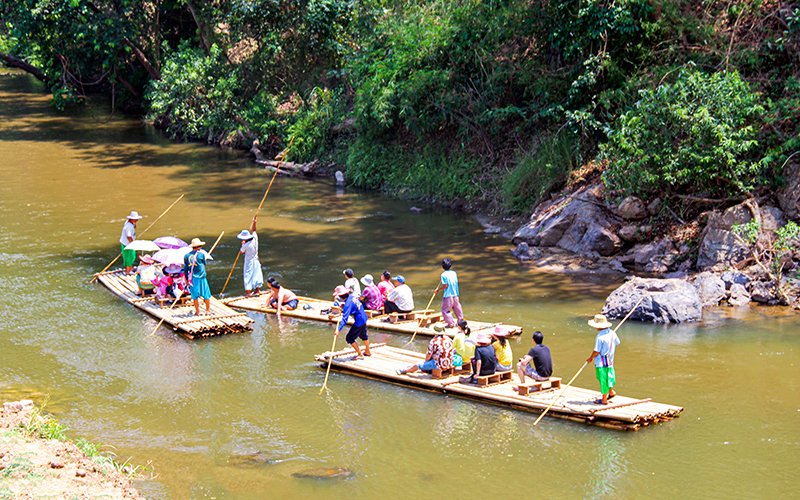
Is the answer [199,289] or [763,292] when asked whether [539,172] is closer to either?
[763,292]

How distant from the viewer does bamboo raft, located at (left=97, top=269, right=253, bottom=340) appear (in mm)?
Result: 17172

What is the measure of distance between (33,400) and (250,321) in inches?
170

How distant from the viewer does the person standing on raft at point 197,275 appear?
17.6 metres

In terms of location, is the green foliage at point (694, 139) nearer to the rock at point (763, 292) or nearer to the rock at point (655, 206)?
the rock at point (655, 206)

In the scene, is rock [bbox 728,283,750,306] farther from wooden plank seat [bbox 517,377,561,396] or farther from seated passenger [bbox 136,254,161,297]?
seated passenger [bbox 136,254,161,297]

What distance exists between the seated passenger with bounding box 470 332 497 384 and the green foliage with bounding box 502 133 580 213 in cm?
1020

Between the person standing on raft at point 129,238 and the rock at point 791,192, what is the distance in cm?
1310

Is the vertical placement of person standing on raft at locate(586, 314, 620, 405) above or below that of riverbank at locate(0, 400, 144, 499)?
above

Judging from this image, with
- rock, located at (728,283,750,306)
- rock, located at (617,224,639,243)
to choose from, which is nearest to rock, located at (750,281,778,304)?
rock, located at (728,283,750,306)

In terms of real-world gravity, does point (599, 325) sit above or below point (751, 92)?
below

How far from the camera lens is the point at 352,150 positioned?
98.2 ft

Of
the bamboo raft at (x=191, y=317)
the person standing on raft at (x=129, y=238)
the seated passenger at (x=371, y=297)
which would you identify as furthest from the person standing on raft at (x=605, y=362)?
the person standing on raft at (x=129, y=238)

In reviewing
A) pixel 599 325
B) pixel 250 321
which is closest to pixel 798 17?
pixel 599 325

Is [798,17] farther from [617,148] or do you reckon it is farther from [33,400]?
[33,400]
